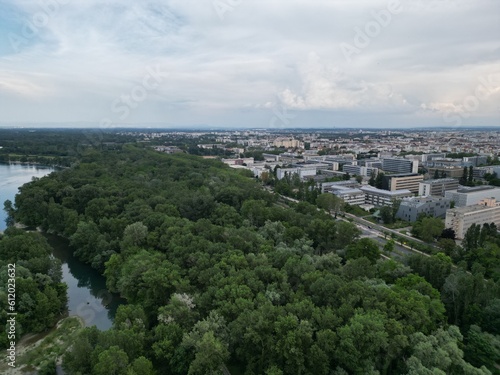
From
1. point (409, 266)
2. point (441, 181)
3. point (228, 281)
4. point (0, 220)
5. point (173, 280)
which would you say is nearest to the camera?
point (228, 281)

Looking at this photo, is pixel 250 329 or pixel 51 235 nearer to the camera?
pixel 250 329

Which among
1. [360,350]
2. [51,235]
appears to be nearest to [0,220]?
[51,235]

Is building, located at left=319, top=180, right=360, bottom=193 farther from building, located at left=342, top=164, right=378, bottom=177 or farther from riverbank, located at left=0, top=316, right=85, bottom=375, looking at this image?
riverbank, located at left=0, top=316, right=85, bottom=375

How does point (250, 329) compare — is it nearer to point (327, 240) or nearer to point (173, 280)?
point (173, 280)

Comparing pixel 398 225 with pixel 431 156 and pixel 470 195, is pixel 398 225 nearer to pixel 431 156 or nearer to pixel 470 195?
pixel 470 195

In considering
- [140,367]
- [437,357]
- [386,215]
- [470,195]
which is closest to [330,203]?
[386,215]

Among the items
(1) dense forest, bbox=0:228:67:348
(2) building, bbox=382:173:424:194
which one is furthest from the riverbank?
(2) building, bbox=382:173:424:194

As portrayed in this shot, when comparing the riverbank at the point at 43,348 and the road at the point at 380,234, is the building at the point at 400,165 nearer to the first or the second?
the road at the point at 380,234
